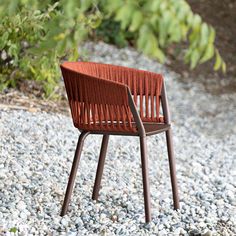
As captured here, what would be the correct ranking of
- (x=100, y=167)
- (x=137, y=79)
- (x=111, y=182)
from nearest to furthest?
(x=137, y=79), (x=100, y=167), (x=111, y=182)

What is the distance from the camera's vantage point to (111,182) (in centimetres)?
377

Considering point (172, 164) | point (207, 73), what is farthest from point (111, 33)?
point (172, 164)

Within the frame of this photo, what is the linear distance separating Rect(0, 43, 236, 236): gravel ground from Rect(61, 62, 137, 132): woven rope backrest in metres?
0.53

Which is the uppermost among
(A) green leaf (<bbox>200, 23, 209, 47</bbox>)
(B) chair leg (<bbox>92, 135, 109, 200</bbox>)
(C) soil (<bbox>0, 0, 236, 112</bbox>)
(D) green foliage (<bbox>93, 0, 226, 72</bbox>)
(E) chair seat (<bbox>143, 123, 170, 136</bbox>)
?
(D) green foliage (<bbox>93, 0, 226, 72</bbox>)

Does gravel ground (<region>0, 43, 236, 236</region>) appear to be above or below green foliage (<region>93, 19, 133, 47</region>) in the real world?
above

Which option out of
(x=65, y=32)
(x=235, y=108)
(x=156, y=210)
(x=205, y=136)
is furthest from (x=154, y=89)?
(x=235, y=108)

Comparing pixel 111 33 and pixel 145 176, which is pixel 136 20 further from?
pixel 111 33

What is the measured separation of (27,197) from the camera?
3.35 meters

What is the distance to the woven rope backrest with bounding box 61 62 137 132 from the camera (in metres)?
2.85

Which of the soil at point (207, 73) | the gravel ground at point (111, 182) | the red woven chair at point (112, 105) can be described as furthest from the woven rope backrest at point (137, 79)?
the soil at point (207, 73)

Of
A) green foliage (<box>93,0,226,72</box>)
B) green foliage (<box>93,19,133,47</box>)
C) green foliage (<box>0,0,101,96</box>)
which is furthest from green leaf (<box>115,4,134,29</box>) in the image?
green foliage (<box>93,19,133,47</box>)

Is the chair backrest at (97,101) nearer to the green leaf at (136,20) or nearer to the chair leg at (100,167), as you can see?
the chair leg at (100,167)

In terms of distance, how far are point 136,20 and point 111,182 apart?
2.27 meters

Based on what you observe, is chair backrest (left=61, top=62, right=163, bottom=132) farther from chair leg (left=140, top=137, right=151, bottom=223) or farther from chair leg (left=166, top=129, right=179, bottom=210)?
chair leg (left=166, top=129, right=179, bottom=210)
